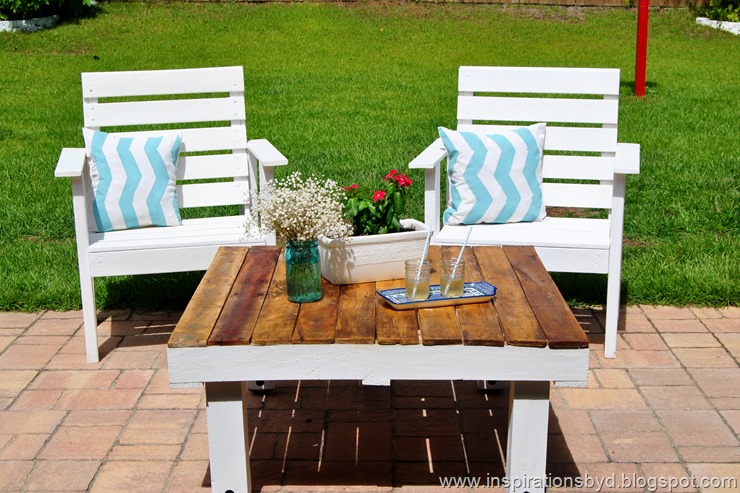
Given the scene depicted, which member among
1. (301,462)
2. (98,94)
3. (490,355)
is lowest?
(301,462)

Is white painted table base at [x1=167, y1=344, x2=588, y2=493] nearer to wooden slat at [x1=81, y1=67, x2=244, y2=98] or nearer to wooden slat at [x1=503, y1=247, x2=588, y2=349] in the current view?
wooden slat at [x1=503, y1=247, x2=588, y2=349]

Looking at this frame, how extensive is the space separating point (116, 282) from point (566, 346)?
2632mm

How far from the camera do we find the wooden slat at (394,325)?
2402 millimetres

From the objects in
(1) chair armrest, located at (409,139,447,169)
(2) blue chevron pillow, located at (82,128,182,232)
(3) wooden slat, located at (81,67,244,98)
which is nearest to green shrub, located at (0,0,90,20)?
(3) wooden slat, located at (81,67,244,98)

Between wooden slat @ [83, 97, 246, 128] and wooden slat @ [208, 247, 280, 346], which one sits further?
wooden slat @ [83, 97, 246, 128]

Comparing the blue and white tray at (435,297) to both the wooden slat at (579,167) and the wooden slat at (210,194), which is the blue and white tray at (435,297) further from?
the wooden slat at (210,194)

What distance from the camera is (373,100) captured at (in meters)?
8.00

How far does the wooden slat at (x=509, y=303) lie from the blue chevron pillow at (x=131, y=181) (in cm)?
148

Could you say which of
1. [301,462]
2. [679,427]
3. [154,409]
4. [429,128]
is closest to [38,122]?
[429,128]

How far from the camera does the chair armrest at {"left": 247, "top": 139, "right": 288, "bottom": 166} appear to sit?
3664 mm

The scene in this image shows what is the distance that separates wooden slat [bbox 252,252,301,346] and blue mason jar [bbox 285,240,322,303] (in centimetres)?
4

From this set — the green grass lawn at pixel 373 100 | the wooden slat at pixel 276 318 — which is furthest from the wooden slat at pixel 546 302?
the green grass lawn at pixel 373 100

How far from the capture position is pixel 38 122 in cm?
735

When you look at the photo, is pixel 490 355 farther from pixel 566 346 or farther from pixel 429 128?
pixel 429 128
